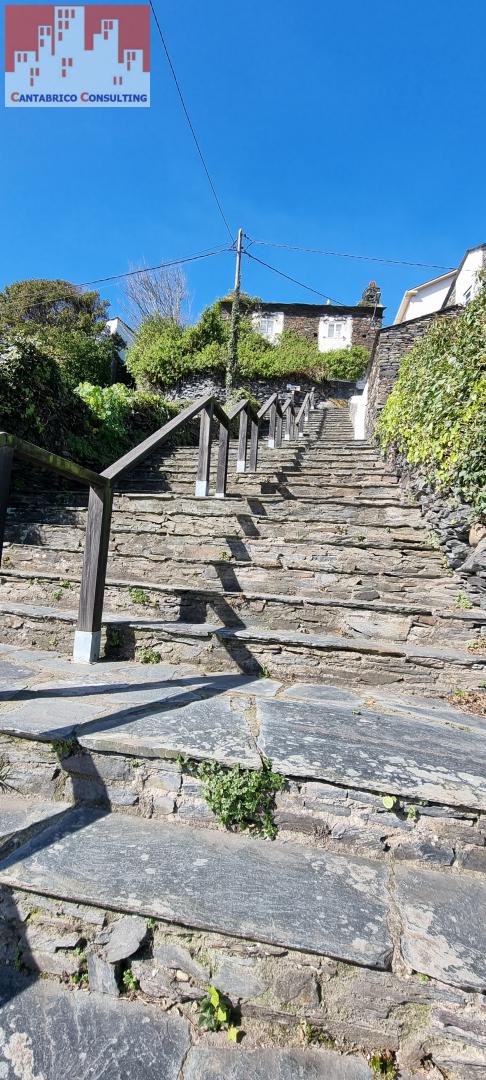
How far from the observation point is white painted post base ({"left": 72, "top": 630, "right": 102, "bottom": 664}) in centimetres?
237

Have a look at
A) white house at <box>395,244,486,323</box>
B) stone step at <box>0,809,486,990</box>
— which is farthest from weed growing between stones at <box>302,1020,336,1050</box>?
white house at <box>395,244,486,323</box>

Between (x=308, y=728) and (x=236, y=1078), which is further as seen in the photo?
(x=308, y=728)

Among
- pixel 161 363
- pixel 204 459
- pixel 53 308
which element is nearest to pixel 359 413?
pixel 161 363

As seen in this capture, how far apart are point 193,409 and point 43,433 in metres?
2.01

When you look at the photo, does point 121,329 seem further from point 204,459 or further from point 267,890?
point 267,890

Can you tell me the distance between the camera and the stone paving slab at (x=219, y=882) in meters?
1.00

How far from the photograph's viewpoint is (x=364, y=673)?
2264 mm

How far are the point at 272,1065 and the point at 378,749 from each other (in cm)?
81

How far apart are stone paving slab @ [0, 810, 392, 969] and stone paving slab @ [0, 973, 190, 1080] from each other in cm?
16

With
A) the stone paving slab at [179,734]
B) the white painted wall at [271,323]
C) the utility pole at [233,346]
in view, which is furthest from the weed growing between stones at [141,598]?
the white painted wall at [271,323]

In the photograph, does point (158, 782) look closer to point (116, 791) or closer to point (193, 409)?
point (116, 791)

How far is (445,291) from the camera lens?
16.8 metres

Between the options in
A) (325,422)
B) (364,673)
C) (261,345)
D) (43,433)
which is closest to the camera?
(364,673)

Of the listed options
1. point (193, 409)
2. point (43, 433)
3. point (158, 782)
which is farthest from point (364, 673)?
point (43, 433)
